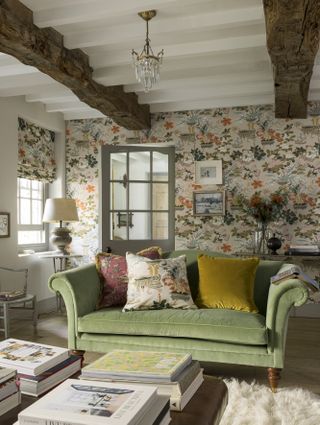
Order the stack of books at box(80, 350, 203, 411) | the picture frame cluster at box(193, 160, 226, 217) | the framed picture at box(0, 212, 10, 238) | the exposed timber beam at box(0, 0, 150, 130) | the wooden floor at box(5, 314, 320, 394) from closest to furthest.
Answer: the stack of books at box(80, 350, 203, 411) < the exposed timber beam at box(0, 0, 150, 130) < the wooden floor at box(5, 314, 320, 394) < the framed picture at box(0, 212, 10, 238) < the picture frame cluster at box(193, 160, 226, 217)

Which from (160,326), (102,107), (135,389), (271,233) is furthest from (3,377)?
(271,233)

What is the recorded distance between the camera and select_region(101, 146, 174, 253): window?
5906 millimetres

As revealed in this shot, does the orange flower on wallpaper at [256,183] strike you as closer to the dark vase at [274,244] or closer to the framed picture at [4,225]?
the dark vase at [274,244]

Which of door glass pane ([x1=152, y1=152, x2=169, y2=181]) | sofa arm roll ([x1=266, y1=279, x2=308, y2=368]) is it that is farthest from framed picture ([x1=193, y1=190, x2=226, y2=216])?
sofa arm roll ([x1=266, y1=279, x2=308, y2=368])

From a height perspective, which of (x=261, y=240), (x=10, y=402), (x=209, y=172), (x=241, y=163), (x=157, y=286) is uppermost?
(x=241, y=163)

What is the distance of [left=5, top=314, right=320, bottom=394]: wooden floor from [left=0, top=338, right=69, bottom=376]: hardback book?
1778 millimetres

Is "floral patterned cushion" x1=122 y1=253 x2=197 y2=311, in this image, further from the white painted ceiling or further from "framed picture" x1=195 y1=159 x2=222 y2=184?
"framed picture" x1=195 y1=159 x2=222 y2=184

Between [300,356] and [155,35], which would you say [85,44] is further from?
[300,356]

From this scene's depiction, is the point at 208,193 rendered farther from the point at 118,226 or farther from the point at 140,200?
the point at 118,226

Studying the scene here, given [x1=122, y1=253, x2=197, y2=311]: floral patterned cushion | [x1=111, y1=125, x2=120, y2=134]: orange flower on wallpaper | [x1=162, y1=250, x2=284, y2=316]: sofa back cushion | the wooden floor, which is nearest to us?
the wooden floor

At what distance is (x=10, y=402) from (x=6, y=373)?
10 cm

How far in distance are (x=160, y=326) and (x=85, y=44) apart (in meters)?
2.23

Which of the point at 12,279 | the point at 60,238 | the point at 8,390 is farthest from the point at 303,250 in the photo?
the point at 8,390

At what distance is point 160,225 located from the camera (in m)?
5.93
